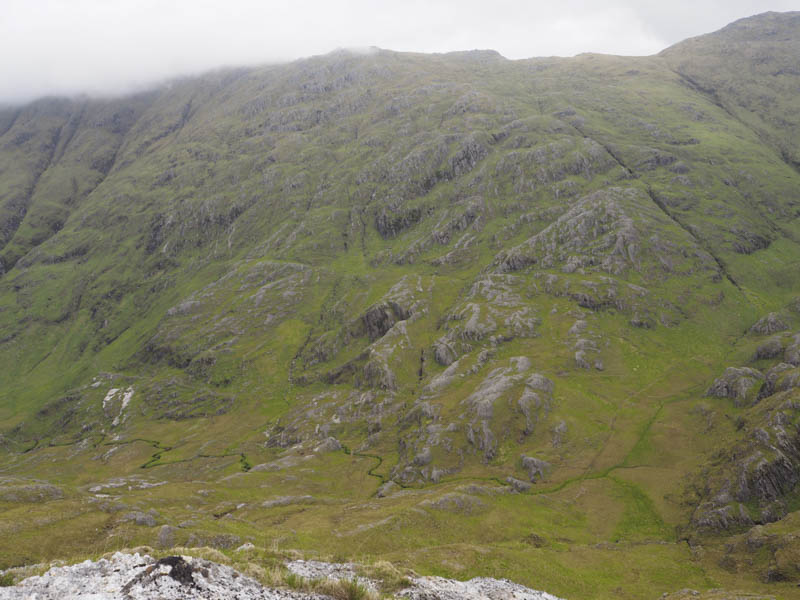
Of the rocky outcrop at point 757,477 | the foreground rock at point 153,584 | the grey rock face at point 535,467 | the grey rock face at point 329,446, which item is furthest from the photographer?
the grey rock face at point 329,446

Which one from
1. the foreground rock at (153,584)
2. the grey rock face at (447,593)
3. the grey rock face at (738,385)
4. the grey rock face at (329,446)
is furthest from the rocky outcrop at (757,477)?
the grey rock face at (329,446)

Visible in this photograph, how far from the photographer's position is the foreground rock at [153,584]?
1669cm

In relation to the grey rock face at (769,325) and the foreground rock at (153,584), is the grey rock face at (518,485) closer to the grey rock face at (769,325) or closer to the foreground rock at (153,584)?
the foreground rock at (153,584)

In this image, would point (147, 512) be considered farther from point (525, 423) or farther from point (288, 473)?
point (525, 423)

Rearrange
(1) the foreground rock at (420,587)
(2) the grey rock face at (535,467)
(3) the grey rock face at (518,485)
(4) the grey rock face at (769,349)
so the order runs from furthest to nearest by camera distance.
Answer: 1. (4) the grey rock face at (769,349)
2. (2) the grey rock face at (535,467)
3. (3) the grey rock face at (518,485)
4. (1) the foreground rock at (420,587)

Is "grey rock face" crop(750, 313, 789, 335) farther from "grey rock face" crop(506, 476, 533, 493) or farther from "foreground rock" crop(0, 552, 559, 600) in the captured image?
"foreground rock" crop(0, 552, 559, 600)

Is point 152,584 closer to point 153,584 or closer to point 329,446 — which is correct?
point 153,584

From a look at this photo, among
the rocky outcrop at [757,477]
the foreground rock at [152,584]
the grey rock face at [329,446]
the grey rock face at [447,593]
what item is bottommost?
the grey rock face at [329,446]

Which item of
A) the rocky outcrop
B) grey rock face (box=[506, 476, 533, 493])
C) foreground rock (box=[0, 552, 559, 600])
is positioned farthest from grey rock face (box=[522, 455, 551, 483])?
foreground rock (box=[0, 552, 559, 600])

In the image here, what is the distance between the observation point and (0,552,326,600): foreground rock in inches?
657

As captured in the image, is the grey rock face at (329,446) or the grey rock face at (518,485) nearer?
the grey rock face at (518,485)

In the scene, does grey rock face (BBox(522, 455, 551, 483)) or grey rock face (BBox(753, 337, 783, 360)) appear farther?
grey rock face (BBox(753, 337, 783, 360))

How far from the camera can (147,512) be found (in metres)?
79.4

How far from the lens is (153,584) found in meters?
16.9
